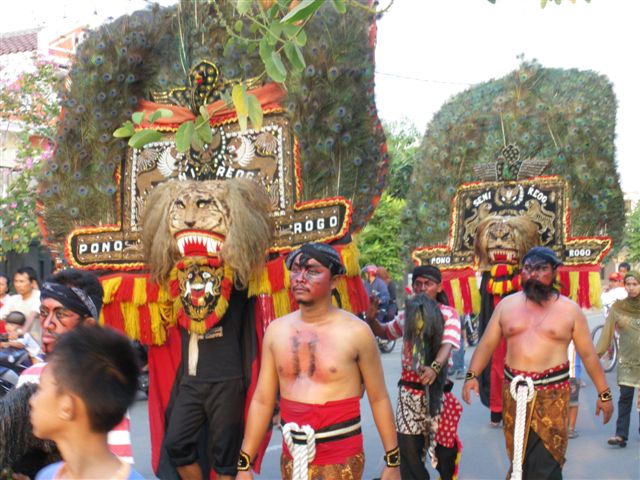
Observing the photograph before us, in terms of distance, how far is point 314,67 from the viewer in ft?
22.2

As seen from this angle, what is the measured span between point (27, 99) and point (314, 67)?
13.1 metres

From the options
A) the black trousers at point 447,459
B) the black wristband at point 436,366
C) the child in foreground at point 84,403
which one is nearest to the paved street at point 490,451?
the black trousers at point 447,459

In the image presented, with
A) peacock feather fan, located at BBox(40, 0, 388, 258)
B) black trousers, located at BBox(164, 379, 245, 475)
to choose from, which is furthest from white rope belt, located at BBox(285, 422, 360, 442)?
peacock feather fan, located at BBox(40, 0, 388, 258)

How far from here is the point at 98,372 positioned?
262 centimetres

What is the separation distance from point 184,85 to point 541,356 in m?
3.24

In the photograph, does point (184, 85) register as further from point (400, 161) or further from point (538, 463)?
point (400, 161)

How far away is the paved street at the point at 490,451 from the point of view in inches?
316

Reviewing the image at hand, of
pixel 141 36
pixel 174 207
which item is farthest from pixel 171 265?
pixel 141 36

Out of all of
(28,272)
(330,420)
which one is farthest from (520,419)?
(28,272)

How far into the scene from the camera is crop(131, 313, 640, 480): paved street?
8.04m

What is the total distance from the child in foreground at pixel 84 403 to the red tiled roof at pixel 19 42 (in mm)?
30960

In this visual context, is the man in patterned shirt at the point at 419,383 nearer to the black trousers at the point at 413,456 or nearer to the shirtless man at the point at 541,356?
the black trousers at the point at 413,456

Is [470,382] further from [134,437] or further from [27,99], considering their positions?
[27,99]

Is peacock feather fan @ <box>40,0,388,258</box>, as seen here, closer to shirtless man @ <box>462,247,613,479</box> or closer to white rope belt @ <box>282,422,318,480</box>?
shirtless man @ <box>462,247,613,479</box>
